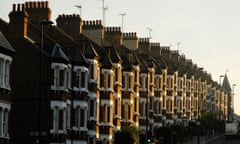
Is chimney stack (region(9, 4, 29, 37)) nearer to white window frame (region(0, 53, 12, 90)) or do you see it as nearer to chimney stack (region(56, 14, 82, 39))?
white window frame (region(0, 53, 12, 90))

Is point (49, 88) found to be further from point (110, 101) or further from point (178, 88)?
point (178, 88)

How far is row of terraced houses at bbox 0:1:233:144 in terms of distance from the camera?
58.9 m

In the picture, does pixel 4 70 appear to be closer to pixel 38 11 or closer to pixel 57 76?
pixel 57 76

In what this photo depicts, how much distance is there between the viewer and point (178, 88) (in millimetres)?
124438

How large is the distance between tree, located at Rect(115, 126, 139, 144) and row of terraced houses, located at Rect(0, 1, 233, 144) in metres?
1.23

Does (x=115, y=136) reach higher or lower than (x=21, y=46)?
lower

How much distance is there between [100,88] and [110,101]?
179 centimetres

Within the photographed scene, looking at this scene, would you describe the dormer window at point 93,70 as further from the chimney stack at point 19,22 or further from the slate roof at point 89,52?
the chimney stack at point 19,22

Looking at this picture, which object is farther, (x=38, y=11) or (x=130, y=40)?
(x=130, y=40)

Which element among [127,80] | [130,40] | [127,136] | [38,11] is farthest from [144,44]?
[38,11]

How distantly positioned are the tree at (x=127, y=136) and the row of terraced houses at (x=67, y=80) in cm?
123

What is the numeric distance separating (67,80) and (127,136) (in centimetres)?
1466

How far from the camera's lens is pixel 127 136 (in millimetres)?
74812

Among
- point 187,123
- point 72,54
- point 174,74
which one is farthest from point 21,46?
point 187,123
